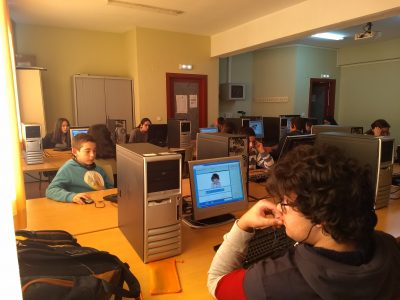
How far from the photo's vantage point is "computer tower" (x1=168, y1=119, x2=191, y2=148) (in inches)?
189

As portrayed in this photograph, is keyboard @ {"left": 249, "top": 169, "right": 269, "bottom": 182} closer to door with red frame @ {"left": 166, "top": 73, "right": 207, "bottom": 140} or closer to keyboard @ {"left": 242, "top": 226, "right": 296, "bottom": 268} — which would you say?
keyboard @ {"left": 242, "top": 226, "right": 296, "bottom": 268}

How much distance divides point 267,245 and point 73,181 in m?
1.49

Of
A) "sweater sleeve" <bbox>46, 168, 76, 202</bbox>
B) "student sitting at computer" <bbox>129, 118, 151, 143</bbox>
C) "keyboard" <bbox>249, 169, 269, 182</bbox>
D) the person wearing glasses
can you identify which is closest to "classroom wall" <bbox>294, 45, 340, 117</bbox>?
"student sitting at computer" <bbox>129, 118, 151, 143</bbox>

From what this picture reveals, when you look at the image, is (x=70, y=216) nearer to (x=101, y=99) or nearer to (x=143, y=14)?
(x=143, y=14)

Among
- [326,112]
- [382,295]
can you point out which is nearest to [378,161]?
[382,295]

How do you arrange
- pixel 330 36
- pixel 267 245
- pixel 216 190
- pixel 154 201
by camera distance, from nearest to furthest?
pixel 154 201
pixel 267 245
pixel 216 190
pixel 330 36

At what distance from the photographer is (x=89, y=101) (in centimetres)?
573

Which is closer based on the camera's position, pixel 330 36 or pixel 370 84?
pixel 330 36

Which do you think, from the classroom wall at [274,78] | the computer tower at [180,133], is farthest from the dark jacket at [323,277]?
the classroom wall at [274,78]

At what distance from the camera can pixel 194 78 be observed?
20.9ft

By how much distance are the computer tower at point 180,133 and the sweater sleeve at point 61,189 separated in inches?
106

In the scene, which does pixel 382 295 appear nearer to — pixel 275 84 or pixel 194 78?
pixel 194 78

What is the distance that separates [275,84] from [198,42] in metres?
2.21

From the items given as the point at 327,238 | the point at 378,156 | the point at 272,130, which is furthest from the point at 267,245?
the point at 272,130
